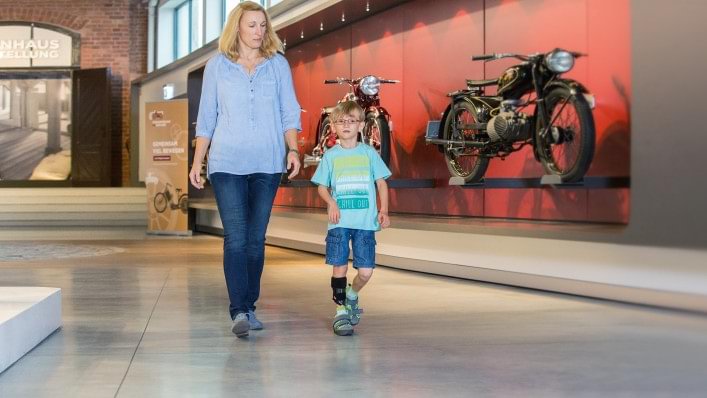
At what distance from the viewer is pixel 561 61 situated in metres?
5.61

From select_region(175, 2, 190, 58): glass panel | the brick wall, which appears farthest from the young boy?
the brick wall

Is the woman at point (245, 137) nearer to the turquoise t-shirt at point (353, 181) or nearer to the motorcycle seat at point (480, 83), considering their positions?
the turquoise t-shirt at point (353, 181)

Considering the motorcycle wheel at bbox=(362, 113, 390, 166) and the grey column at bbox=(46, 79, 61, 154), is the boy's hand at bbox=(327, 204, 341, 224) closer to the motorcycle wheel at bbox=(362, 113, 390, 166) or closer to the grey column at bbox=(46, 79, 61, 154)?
the motorcycle wheel at bbox=(362, 113, 390, 166)

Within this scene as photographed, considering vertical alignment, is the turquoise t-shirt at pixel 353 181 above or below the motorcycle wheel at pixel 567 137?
below

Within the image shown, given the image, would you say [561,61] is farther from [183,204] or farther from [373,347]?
[183,204]

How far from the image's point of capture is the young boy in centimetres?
413

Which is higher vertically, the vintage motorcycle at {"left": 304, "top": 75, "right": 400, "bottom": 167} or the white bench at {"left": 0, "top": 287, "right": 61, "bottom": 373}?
the vintage motorcycle at {"left": 304, "top": 75, "right": 400, "bottom": 167}

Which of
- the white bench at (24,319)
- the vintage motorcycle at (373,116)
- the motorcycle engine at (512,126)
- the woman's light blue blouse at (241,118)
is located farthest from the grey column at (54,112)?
the woman's light blue blouse at (241,118)

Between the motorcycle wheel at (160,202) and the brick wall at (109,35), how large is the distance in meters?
7.88

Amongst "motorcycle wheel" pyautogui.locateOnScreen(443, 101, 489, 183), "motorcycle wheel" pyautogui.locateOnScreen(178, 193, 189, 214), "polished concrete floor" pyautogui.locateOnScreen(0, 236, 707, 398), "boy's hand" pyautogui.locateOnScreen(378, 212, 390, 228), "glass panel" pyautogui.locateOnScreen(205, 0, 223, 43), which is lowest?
"polished concrete floor" pyautogui.locateOnScreen(0, 236, 707, 398)

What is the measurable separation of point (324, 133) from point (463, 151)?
2598 millimetres

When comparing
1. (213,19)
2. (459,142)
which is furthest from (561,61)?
(213,19)

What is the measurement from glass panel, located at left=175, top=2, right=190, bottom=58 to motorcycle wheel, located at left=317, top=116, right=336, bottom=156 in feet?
34.4

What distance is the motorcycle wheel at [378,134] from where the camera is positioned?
7.95 meters
